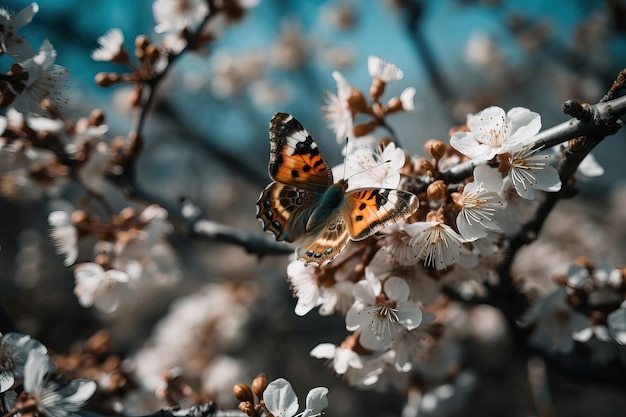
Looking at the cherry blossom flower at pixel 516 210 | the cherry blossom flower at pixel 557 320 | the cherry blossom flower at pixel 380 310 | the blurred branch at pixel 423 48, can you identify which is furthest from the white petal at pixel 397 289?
the blurred branch at pixel 423 48

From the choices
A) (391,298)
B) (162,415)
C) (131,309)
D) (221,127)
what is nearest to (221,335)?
(131,309)

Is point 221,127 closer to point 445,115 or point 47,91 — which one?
point 445,115

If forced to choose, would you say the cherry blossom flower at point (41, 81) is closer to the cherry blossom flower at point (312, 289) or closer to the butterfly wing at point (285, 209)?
the butterfly wing at point (285, 209)

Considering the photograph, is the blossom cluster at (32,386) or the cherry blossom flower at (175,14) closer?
the blossom cluster at (32,386)

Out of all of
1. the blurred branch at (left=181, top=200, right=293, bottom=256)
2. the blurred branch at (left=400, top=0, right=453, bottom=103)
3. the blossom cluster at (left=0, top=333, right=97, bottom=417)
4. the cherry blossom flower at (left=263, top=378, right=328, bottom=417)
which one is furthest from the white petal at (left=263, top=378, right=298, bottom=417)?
the blurred branch at (left=400, top=0, right=453, bottom=103)

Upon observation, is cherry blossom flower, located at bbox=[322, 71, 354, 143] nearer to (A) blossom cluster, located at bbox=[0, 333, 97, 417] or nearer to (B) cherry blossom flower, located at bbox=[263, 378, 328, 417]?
(B) cherry blossom flower, located at bbox=[263, 378, 328, 417]

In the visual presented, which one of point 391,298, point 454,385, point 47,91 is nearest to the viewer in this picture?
point 391,298
